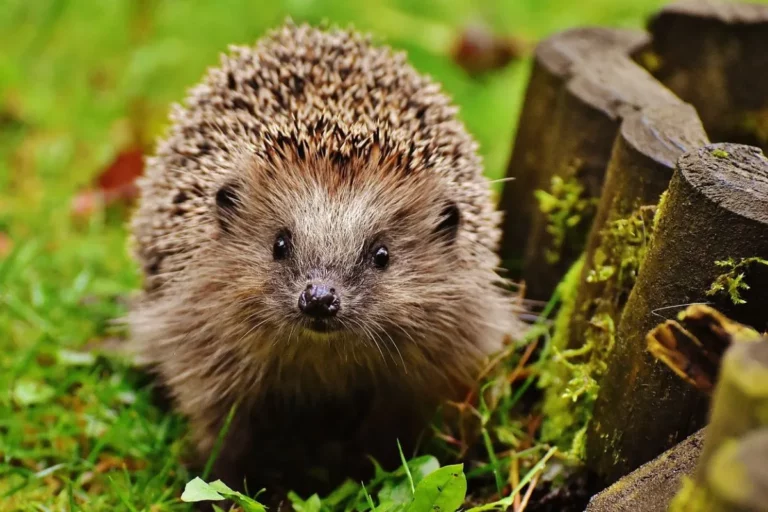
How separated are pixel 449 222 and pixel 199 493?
0.98 m

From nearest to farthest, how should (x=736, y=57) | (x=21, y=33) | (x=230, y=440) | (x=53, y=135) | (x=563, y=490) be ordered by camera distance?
(x=563, y=490) < (x=230, y=440) < (x=736, y=57) < (x=53, y=135) < (x=21, y=33)

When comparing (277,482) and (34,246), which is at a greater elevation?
(34,246)

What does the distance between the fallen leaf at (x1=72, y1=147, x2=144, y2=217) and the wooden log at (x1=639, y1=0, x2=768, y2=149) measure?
2.41m

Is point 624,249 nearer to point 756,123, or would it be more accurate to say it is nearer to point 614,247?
point 614,247

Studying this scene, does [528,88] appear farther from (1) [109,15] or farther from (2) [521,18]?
(1) [109,15]

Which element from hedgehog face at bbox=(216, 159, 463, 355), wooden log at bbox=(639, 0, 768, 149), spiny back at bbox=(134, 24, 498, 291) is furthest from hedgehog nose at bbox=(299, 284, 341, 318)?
wooden log at bbox=(639, 0, 768, 149)

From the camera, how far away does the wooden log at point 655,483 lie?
1698mm

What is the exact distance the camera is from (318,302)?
200 centimetres

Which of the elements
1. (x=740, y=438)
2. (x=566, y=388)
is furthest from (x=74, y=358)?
(x=740, y=438)

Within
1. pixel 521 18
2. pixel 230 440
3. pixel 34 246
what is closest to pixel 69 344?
pixel 34 246

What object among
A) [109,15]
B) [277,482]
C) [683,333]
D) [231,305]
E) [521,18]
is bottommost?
[277,482]

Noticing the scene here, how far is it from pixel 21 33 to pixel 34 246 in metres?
2.29

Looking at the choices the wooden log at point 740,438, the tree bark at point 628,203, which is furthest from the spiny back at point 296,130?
the wooden log at point 740,438

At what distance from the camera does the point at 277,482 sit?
8.17 ft
